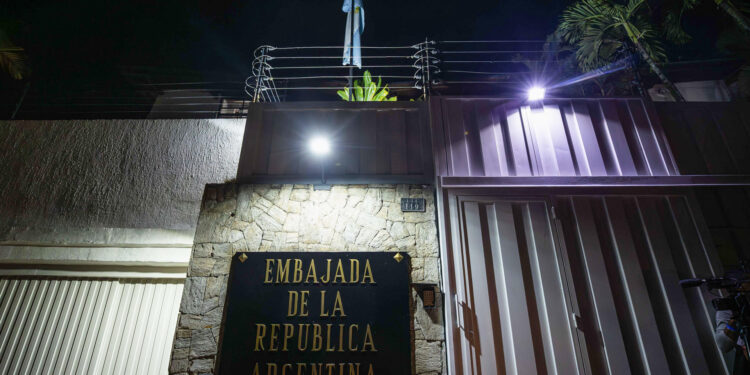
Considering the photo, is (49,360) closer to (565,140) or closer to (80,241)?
(80,241)

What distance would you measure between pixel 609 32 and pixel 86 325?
31.1ft

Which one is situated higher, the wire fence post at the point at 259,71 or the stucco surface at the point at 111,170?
the wire fence post at the point at 259,71

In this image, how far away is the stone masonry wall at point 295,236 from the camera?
323cm

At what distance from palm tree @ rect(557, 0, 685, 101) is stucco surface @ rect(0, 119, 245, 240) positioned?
6.51 metres

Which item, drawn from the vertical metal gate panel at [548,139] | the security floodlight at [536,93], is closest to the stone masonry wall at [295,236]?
the vertical metal gate panel at [548,139]

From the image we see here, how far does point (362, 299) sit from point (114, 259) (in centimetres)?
328

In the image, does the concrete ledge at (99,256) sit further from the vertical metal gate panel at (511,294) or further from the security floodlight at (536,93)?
the security floodlight at (536,93)

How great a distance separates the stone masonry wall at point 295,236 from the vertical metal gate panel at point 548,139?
0.83 meters

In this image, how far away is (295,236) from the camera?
12.2ft

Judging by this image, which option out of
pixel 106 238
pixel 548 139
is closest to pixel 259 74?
pixel 106 238

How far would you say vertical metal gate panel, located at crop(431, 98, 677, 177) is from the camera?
3.90 meters

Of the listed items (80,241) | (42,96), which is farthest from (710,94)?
(42,96)

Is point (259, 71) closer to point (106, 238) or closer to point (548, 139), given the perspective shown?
point (106, 238)

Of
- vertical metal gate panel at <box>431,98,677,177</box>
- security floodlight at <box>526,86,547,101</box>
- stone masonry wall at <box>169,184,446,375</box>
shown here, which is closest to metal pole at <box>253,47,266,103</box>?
stone masonry wall at <box>169,184,446,375</box>
